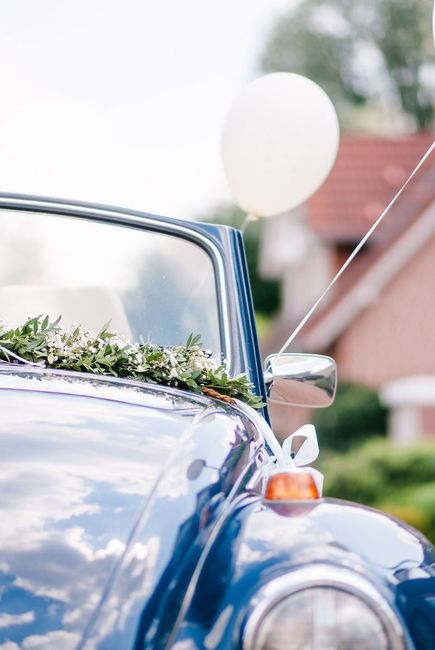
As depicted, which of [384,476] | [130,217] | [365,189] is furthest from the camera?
[365,189]

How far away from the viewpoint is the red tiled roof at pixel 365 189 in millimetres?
25534

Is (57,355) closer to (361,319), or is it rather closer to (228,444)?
(228,444)

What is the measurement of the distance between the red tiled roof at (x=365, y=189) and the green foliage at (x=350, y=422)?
3348mm

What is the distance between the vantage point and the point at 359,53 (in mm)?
50125

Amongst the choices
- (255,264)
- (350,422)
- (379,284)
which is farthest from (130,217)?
(255,264)

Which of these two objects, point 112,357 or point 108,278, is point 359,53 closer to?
point 108,278

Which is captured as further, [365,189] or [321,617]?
[365,189]

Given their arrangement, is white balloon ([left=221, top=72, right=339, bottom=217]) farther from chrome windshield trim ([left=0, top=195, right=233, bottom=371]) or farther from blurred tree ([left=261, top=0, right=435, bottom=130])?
blurred tree ([left=261, top=0, right=435, bottom=130])

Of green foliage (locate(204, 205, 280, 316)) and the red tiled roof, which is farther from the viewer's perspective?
green foliage (locate(204, 205, 280, 316))

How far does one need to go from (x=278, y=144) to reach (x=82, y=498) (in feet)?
11.1

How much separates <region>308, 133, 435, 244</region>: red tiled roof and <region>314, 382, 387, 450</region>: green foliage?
132 inches

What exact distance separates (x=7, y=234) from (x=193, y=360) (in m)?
0.87

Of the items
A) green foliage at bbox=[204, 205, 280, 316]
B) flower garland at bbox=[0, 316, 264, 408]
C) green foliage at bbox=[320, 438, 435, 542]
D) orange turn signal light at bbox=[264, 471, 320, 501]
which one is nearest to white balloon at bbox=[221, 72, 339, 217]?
flower garland at bbox=[0, 316, 264, 408]

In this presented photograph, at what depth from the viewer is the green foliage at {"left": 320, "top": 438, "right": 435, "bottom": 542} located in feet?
53.8
